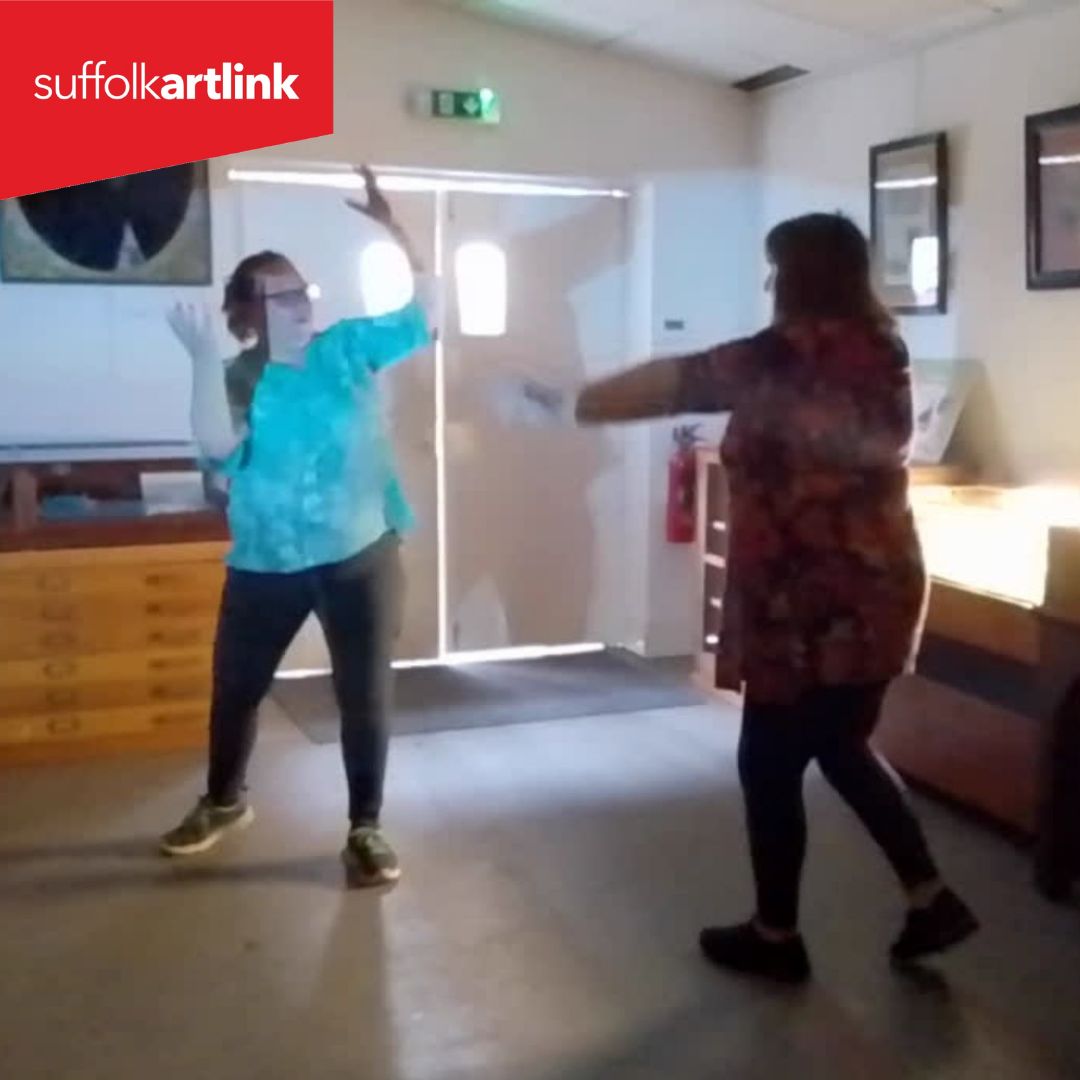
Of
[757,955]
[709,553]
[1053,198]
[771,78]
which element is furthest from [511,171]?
[757,955]

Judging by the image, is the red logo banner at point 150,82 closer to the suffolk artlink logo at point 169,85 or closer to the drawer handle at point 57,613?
the suffolk artlink logo at point 169,85

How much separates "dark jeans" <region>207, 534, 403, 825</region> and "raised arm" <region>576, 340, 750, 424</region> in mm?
810

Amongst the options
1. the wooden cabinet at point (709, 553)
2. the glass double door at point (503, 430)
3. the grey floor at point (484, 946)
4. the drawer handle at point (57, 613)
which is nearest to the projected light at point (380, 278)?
the glass double door at point (503, 430)

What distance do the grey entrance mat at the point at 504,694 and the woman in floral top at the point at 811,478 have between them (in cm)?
209

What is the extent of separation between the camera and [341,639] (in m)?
3.16

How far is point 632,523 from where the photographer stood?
5.61 meters

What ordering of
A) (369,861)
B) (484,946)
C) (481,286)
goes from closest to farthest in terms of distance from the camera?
(484,946) → (369,861) → (481,286)

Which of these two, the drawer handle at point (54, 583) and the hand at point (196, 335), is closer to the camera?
the hand at point (196, 335)

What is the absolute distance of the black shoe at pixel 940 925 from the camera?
8.96ft

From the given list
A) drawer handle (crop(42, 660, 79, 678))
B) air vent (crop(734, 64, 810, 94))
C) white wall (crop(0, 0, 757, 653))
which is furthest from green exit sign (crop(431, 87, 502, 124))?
drawer handle (crop(42, 660, 79, 678))

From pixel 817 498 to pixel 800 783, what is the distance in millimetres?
524

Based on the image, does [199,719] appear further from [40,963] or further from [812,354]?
[812,354]

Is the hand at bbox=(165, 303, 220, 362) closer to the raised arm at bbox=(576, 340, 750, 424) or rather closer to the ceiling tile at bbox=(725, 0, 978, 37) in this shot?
the raised arm at bbox=(576, 340, 750, 424)

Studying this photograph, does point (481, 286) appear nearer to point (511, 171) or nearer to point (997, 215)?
point (511, 171)
